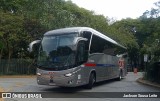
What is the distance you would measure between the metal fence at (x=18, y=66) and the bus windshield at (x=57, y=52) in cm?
2394

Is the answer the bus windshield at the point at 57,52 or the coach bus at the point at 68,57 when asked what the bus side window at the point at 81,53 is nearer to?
the coach bus at the point at 68,57

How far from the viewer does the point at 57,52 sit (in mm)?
16875

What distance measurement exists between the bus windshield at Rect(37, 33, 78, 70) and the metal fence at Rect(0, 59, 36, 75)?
23.9 m

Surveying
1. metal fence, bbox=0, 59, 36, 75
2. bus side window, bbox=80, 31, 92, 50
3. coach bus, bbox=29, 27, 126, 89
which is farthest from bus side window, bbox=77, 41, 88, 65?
metal fence, bbox=0, 59, 36, 75

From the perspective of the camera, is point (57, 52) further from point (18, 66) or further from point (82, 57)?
point (18, 66)

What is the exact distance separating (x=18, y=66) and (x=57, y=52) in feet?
83.2

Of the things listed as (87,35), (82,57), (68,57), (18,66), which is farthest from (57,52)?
(18,66)

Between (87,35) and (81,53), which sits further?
(87,35)

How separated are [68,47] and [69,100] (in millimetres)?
3558

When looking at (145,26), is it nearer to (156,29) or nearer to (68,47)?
(156,29)

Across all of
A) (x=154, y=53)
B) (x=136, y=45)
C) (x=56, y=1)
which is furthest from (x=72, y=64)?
(x=136, y=45)

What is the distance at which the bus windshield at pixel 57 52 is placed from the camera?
54.6 ft

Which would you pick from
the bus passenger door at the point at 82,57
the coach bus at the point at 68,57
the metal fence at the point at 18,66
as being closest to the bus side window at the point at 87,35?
the coach bus at the point at 68,57

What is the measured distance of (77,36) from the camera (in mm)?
17438
